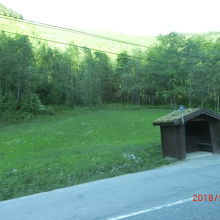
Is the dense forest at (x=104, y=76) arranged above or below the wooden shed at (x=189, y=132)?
above

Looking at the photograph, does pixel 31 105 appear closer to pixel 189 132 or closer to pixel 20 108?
pixel 20 108

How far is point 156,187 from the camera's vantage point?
6.28 m

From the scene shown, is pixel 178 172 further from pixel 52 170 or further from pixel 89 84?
pixel 89 84

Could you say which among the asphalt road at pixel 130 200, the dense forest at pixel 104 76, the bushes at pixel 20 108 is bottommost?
the asphalt road at pixel 130 200

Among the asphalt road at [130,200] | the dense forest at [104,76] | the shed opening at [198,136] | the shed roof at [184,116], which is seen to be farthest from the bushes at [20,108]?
the asphalt road at [130,200]

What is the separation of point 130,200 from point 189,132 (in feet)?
26.7

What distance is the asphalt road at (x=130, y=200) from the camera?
4.53m

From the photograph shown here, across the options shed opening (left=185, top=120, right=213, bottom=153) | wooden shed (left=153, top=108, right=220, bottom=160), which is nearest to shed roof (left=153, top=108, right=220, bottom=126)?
wooden shed (left=153, top=108, right=220, bottom=160)

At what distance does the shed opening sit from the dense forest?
20.7 metres

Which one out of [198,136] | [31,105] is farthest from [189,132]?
[31,105]

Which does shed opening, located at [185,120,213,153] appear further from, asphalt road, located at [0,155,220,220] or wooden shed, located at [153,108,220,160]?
asphalt road, located at [0,155,220,220]

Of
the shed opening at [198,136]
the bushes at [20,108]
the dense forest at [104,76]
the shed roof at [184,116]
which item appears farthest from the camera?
the dense forest at [104,76]

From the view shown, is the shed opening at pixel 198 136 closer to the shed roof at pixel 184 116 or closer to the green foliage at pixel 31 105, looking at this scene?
the shed roof at pixel 184 116

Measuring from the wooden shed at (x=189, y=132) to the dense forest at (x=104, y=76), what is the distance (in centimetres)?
2109
